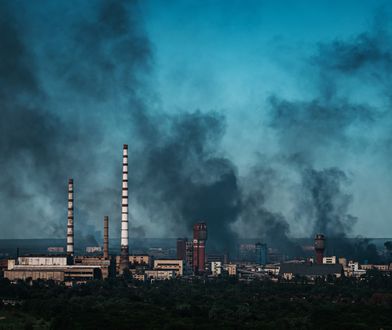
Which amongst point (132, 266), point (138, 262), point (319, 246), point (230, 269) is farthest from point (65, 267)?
point (319, 246)

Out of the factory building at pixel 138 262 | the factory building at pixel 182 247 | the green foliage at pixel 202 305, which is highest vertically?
the factory building at pixel 182 247

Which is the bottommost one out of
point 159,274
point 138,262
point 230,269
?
point 159,274

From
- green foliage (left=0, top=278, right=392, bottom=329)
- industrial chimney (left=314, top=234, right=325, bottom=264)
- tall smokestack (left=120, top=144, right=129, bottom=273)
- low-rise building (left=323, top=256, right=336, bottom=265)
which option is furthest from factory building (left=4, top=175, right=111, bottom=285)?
low-rise building (left=323, top=256, right=336, bottom=265)

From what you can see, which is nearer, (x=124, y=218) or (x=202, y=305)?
(x=202, y=305)

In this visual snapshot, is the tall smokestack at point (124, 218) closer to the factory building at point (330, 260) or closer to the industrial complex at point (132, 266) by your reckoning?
the industrial complex at point (132, 266)

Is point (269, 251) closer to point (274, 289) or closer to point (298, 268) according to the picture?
point (298, 268)

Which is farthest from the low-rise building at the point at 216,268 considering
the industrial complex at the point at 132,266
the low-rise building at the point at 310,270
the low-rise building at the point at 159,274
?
the low-rise building at the point at 310,270

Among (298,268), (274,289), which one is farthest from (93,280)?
(298,268)

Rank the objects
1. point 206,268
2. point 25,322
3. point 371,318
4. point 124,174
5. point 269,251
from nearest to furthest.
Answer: point 25,322
point 371,318
point 124,174
point 206,268
point 269,251

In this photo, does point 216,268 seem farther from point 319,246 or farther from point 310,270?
point 310,270
